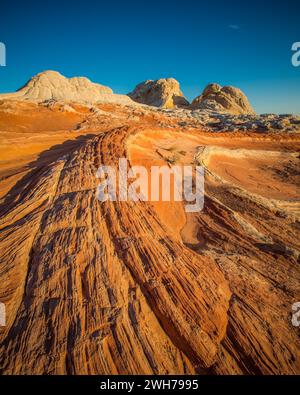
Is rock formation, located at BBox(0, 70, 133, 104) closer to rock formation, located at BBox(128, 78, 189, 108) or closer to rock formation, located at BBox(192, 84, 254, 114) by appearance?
rock formation, located at BBox(128, 78, 189, 108)

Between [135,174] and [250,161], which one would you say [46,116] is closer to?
[135,174]

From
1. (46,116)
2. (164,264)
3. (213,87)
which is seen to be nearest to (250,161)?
(164,264)

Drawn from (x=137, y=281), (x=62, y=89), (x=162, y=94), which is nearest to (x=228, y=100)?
(x=162, y=94)

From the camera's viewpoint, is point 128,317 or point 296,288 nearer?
point 128,317

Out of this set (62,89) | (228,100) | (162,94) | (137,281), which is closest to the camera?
(137,281)

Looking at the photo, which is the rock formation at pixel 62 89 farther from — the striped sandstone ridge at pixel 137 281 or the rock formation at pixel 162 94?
the striped sandstone ridge at pixel 137 281

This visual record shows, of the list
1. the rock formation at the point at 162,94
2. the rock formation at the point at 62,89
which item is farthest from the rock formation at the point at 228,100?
the rock formation at the point at 62,89

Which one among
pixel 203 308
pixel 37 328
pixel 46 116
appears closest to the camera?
pixel 37 328

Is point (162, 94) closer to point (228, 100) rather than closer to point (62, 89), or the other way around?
point (228, 100)
